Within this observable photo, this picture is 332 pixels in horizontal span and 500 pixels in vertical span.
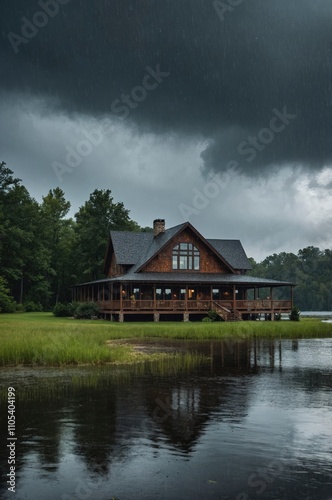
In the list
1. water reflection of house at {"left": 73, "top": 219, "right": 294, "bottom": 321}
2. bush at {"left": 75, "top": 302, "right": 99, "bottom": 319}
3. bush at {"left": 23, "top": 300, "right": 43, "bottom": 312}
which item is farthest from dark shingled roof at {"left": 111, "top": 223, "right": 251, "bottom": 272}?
bush at {"left": 23, "top": 300, "right": 43, "bottom": 312}

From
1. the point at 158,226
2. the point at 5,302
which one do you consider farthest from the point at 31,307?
the point at 158,226

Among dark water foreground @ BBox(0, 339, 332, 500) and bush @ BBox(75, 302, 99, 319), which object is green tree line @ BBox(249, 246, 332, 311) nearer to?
bush @ BBox(75, 302, 99, 319)

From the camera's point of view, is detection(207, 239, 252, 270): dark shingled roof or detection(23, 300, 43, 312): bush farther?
detection(23, 300, 43, 312): bush

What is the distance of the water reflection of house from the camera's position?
47344 millimetres

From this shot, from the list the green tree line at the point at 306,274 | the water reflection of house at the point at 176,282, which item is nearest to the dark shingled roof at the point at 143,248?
the water reflection of house at the point at 176,282

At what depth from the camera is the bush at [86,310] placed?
50.1m

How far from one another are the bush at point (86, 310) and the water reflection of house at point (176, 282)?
909 millimetres

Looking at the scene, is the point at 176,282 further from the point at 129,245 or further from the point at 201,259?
the point at 129,245

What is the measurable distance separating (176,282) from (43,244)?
37042 mm

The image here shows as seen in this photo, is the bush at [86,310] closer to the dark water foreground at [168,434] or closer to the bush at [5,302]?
the bush at [5,302]

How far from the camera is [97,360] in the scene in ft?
64.3

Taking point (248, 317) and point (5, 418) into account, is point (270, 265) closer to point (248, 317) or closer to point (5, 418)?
point (248, 317)

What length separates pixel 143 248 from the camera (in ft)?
186

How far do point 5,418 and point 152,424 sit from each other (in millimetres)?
3225
